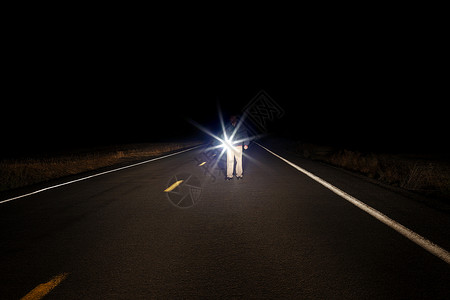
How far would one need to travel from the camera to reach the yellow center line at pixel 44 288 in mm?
2586

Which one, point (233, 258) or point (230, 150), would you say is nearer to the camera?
point (233, 258)

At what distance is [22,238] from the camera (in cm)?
420

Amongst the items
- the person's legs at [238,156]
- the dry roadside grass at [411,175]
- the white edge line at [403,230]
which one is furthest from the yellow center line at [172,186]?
the dry roadside grass at [411,175]

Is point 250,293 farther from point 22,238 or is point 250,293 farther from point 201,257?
point 22,238

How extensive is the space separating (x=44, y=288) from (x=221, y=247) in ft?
6.28

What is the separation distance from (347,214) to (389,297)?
8.86ft

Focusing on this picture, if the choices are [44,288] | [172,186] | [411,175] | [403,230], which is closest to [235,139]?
[172,186]

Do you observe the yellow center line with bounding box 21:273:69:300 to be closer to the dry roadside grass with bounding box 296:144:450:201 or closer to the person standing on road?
the person standing on road

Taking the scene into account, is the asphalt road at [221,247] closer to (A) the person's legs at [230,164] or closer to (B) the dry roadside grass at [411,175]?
(B) the dry roadside grass at [411,175]

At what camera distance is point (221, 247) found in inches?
145

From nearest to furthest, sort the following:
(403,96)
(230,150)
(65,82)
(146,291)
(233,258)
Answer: (146,291)
(233,258)
(230,150)
(403,96)
(65,82)

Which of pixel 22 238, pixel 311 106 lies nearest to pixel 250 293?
pixel 22 238

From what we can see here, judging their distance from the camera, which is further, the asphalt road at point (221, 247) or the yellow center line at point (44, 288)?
the asphalt road at point (221, 247)

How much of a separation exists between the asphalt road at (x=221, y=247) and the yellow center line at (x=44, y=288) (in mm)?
53
